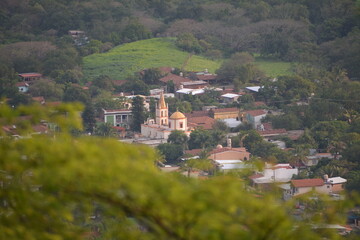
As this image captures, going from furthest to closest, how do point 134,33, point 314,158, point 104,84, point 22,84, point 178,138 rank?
point 134,33 → point 22,84 → point 104,84 → point 178,138 → point 314,158

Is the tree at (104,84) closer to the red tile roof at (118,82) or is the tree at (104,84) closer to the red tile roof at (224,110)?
the red tile roof at (118,82)

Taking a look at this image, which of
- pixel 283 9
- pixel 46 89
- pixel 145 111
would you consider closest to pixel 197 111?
pixel 145 111

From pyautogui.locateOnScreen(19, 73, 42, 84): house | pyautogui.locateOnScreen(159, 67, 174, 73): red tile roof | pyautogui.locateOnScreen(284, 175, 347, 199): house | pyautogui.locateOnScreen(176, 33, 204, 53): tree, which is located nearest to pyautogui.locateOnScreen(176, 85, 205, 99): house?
pyautogui.locateOnScreen(159, 67, 174, 73): red tile roof

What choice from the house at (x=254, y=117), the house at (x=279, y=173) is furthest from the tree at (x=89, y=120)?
the house at (x=279, y=173)

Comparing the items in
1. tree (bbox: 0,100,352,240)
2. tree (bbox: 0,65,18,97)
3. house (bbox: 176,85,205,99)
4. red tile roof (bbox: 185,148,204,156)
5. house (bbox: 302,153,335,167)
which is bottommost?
red tile roof (bbox: 185,148,204,156)

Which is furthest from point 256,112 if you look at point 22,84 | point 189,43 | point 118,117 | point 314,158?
point 189,43

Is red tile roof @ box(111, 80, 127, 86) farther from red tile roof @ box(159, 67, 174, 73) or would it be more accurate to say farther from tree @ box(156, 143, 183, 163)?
tree @ box(156, 143, 183, 163)

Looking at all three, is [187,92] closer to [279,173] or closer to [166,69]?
[166,69]
